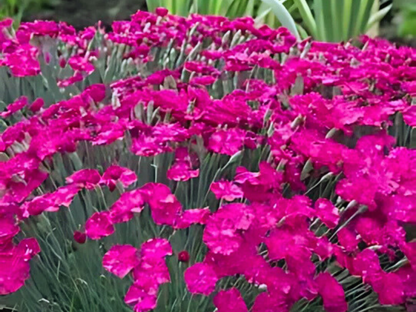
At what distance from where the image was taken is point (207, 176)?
35.9 inches

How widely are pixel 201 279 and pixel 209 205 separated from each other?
0.77 ft

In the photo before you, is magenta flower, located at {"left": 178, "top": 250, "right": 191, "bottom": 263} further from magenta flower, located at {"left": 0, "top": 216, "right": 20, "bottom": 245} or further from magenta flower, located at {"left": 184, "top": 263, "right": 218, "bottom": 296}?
magenta flower, located at {"left": 0, "top": 216, "right": 20, "bottom": 245}

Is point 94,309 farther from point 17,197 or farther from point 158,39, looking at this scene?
point 158,39

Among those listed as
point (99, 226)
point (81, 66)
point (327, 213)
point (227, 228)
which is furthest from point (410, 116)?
point (81, 66)

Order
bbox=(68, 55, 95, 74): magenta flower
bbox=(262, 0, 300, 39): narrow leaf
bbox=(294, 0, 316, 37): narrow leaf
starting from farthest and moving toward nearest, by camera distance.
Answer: bbox=(294, 0, 316, 37): narrow leaf < bbox=(262, 0, 300, 39): narrow leaf < bbox=(68, 55, 95, 74): magenta flower

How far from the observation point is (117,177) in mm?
774

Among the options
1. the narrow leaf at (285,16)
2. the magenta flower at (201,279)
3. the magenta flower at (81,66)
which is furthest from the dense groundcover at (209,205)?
the narrow leaf at (285,16)

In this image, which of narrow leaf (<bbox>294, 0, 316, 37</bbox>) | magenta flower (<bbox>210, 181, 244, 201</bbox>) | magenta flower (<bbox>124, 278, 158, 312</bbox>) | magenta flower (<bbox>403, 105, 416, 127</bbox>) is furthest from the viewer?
narrow leaf (<bbox>294, 0, 316, 37</bbox>)

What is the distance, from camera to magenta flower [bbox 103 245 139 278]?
0.67 metres

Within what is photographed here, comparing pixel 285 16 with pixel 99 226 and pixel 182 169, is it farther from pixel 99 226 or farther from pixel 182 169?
pixel 99 226

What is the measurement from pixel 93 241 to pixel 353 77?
667 mm

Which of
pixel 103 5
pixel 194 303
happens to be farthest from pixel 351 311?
pixel 103 5

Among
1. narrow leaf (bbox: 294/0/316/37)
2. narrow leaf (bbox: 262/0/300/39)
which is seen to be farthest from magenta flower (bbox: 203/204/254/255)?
narrow leaf (bbox: 294/0/316/37)

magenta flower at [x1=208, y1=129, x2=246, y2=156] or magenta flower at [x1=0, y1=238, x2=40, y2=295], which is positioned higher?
magenta flower at [x1=208, y1=129, x2=246, y2=156]
